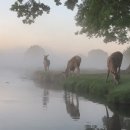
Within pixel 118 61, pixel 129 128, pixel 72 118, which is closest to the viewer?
pixel 129 128

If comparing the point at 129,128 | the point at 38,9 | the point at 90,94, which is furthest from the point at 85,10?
the point at 129,128

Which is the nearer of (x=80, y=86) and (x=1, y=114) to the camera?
(x=1, y=114)

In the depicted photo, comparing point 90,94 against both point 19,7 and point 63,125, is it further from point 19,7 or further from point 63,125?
point 63,125

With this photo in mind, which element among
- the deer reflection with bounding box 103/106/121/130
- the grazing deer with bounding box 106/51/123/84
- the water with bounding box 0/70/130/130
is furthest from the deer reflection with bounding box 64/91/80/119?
the grazing deer with bounding box 106/51/123/84

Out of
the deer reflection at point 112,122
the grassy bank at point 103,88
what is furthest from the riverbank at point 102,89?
the deer reflection at point 112,122

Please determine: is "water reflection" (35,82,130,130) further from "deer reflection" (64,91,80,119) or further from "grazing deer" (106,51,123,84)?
"grazing deer" (106,51,123,84)

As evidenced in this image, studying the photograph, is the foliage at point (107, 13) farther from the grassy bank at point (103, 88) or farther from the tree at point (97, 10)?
the grassy bank at point (103, 88)

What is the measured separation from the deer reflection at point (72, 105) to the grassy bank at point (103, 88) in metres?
1.56

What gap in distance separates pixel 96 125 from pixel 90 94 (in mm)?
13243

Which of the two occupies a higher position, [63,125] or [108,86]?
[108,86]

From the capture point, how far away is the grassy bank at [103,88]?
96.1 ft

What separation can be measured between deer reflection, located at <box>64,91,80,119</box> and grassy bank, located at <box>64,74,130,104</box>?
1555mm

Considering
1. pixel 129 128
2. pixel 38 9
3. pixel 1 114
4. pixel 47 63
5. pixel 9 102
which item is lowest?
pixel 129 128

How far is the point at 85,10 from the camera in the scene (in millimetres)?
34344
